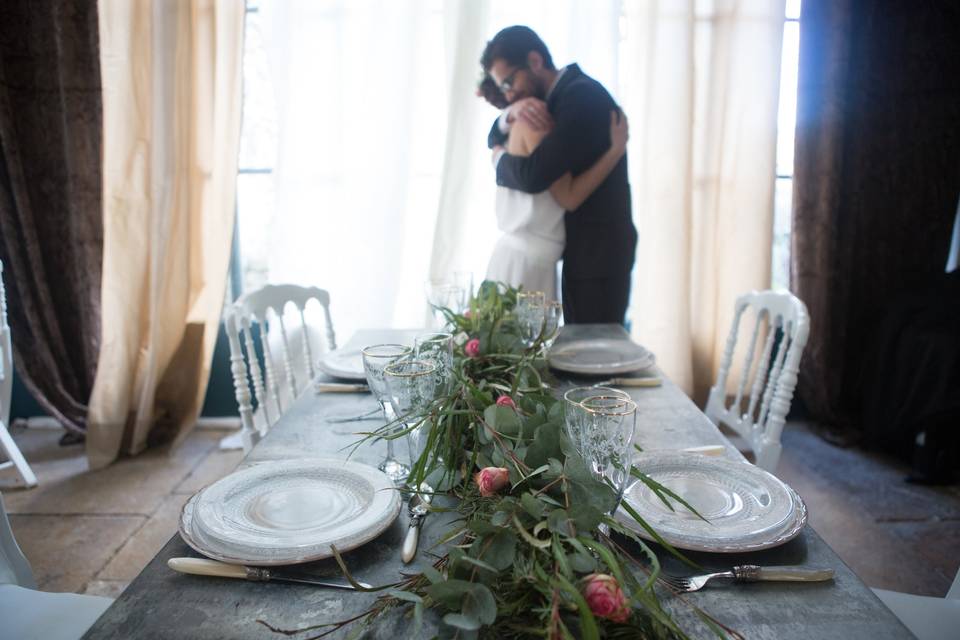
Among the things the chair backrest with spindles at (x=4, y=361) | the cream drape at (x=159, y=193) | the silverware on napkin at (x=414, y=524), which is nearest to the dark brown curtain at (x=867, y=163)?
the cream drape at (x=159, y=193)

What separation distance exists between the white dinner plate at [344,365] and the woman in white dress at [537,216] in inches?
24.9

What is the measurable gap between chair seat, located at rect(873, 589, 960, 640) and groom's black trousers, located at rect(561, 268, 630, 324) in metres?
1.24

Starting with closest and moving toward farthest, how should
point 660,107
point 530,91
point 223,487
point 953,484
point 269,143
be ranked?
point 223,487, point 530,91, point 953,484, point 660,107, point 269,143

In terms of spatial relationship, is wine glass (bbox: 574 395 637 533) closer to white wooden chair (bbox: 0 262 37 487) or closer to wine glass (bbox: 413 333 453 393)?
wine glass (bbox: 413 333 453 393)

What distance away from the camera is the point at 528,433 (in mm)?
775

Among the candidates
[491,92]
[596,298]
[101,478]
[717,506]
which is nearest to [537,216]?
[596,298]

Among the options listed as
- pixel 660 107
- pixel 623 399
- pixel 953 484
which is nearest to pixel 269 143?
pixel 660 107

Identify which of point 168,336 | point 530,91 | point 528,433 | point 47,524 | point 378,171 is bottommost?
point 47,524

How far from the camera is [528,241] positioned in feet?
6.73

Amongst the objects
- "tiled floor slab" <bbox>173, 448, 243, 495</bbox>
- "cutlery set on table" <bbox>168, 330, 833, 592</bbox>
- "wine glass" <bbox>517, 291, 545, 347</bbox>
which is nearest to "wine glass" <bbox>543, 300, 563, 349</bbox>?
"wine glass" <bbox>517, 291, 545, 347</bbox>

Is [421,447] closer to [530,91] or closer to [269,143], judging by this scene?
[530,91]

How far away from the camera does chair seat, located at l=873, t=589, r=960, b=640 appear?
0.94 meters

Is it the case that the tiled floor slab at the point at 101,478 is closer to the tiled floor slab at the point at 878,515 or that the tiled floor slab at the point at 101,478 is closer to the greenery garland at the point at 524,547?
the greenery garland at the point at 524,547

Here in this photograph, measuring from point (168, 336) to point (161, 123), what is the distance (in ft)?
2.64
